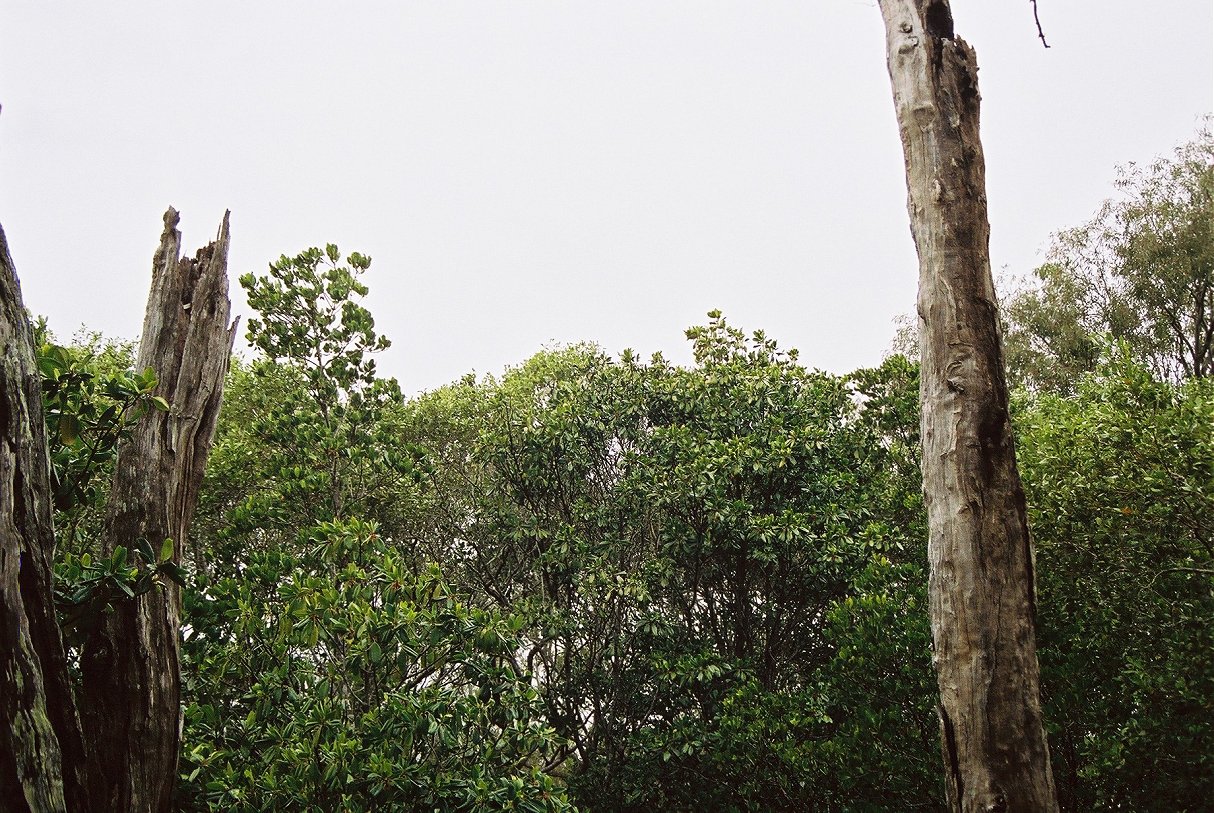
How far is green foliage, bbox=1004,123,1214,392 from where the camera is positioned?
2012cm

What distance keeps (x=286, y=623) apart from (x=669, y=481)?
5304mm

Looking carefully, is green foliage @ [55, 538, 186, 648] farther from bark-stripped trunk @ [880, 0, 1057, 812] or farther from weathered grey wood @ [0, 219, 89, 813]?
bark-stripped trunk @ [880, 0, 1057, 812]

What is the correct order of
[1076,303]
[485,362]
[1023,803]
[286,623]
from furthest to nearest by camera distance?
[1076,303] → [485,362] → [286,623] → [1023,803]

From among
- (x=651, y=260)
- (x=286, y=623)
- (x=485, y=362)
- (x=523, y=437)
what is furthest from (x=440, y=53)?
(x=286, y=623)

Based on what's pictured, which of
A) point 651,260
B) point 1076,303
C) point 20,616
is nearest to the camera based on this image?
point 20,616

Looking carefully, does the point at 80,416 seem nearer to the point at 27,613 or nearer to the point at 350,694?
the point at 27,613

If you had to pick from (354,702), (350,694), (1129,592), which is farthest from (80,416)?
(1129,592)

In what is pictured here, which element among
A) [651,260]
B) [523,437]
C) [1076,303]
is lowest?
[523,437]

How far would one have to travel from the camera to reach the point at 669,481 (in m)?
9.74

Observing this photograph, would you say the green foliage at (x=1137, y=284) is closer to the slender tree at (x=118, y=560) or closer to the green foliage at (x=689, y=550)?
the green foliage at (x=689, y=550)

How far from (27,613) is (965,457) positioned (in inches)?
170

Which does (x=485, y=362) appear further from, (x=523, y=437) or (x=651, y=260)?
(x=651, y=260)

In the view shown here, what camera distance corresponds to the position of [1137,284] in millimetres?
20859

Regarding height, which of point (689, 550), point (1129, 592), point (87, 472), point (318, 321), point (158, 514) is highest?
point (318, 321)
